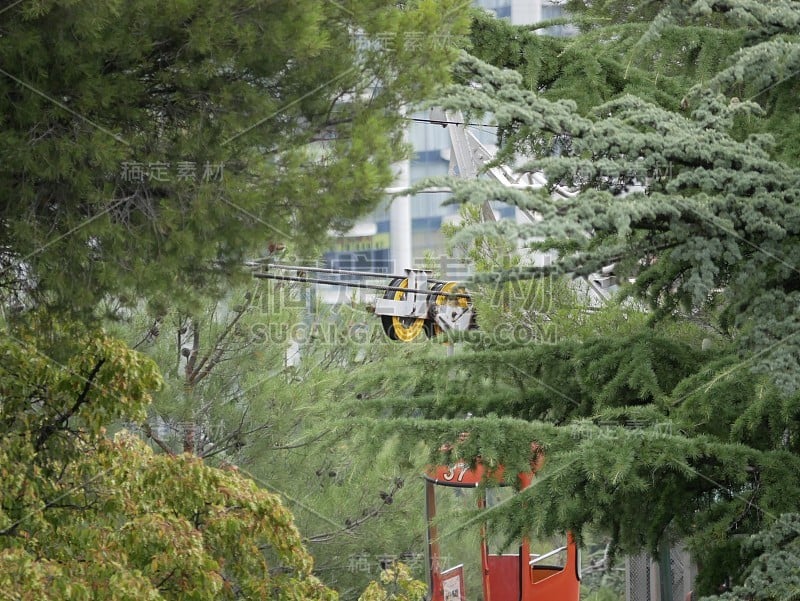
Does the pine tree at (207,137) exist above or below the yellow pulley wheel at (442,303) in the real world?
above

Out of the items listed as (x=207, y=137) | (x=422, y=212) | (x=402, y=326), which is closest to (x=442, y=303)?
(x=402, y=326)

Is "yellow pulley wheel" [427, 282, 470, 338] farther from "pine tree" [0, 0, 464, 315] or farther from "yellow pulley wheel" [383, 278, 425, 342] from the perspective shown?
"pine tree" [0, 0, 464, 315]

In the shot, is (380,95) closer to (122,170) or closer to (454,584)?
(122,170)

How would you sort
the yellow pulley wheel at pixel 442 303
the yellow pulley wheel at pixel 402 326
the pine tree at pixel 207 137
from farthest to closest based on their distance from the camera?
1. the yellow pulley wheel at pixel 402 326
2. the yellow pulley wheel at pixel 442 303
3. the pine tree at pixel 207 137

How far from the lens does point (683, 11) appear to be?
209 inches

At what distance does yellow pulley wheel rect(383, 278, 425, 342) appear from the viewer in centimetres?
1383

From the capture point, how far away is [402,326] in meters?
13.9

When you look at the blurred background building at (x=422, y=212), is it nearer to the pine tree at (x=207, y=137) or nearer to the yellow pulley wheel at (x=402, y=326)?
the yellow pulley wheel at (x=402, y=326)

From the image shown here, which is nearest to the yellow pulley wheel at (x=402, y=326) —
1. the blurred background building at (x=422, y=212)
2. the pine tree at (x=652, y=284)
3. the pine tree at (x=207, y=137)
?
the pine tree at (x=652, y=284)

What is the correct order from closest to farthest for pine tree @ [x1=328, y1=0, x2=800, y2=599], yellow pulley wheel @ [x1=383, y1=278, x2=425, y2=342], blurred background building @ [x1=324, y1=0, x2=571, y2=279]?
pine tree @ [x1=328, y1=0, x2=800, y2=599], yellow pulley wheel @ [x1=383, y1=278, x2=425, y2=342], blurred background building @ [x1=324, y1=0, x2=571, y2=279]

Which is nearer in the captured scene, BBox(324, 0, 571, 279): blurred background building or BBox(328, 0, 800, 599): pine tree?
BBox(328, 0, 800, 599): pine tree

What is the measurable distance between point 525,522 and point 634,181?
2.03 m

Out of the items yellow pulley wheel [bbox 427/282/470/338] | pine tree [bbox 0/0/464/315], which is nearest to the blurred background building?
yellow pulley wheel [bbox 427/282/470/338]

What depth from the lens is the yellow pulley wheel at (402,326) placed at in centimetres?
1383
